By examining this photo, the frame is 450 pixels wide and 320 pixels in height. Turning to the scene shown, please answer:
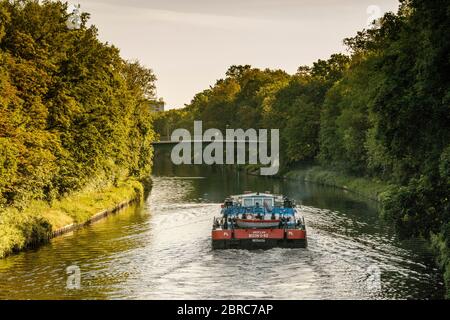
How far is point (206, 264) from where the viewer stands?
4122cm

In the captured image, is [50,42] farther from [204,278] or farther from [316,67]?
[316,67]

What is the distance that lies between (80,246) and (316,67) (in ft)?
331

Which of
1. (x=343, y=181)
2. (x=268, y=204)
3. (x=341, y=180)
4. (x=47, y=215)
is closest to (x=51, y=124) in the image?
(x=47, y=215)

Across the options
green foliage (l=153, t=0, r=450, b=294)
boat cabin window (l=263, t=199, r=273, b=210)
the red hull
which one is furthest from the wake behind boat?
green foliage (l=153, t=0, r=450, b=294)

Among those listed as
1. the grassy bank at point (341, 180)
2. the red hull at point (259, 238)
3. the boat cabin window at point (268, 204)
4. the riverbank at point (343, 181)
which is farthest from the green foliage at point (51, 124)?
the grassy bank at point (341, 180)

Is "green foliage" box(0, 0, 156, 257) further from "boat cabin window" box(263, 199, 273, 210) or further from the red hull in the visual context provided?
"boat cabin window" box(263, 199, 273, 210)

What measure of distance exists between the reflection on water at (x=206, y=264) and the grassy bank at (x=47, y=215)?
1159 mm

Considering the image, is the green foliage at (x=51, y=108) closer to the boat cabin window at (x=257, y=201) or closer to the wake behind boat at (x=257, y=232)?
the wake behind boat at (x=257, y=232)

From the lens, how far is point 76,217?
188 ft

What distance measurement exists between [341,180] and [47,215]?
53.0m

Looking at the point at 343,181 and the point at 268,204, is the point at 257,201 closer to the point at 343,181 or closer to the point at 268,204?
the point at 268,204

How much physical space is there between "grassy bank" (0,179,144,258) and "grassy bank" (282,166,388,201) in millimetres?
29146

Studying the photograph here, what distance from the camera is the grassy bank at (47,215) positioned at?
44.3 m
